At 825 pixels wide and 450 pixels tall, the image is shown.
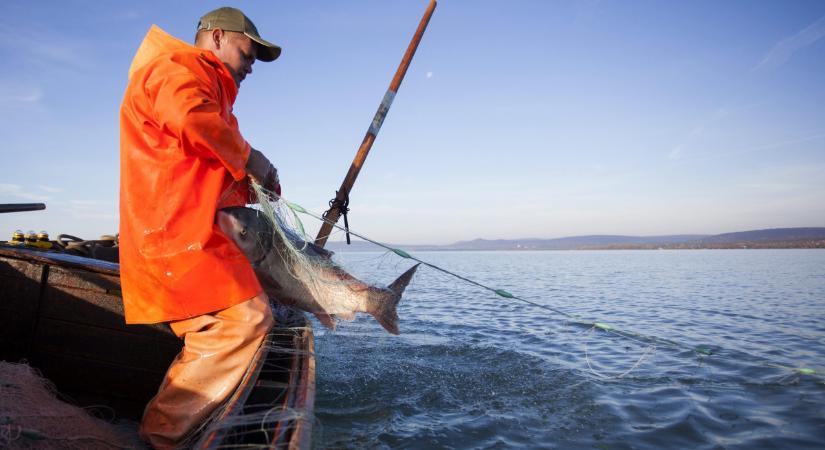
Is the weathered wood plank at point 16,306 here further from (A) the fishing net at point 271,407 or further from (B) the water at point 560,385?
(B) the water at point 560,385

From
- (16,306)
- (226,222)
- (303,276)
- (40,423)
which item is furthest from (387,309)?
(16,306)

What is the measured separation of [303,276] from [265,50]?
6.86 feet

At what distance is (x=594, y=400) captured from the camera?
18.9 ft

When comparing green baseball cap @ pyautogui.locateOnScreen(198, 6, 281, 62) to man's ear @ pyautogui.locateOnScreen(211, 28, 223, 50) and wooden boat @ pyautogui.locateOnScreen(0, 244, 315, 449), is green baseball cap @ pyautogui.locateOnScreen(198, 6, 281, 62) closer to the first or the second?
man's ear @ pyautogui.locateOnScreen(211, 28, 223, 50)

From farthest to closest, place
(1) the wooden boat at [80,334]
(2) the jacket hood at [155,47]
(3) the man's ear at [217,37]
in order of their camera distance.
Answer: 1. (1) the wooden boat at [80,334]
2. (3) the man's ear at [217,37]
3. (2) the jacket hood at [155,47]

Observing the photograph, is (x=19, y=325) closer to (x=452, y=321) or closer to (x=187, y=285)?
(x=187, y=285)

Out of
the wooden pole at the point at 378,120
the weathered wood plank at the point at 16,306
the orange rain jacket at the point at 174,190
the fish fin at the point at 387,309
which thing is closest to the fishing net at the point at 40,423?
the orange rain jacket at the point at 174,190

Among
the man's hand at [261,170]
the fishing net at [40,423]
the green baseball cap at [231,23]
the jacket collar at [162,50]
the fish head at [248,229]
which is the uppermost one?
the green baseball cap at [231,23]

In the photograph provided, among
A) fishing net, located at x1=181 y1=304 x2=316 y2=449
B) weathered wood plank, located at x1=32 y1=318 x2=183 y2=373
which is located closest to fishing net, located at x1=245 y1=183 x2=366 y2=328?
fishing net, located at x1=181 y1=304 x2=316 y2=449

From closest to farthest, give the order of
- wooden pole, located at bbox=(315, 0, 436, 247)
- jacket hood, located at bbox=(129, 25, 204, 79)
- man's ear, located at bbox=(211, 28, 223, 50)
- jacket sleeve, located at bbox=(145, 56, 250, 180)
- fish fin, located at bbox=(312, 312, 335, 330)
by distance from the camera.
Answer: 1. jacket sleeve, located at bbox=(145, 56, 250, 180)
2. jacket hood, located at bbox=(129, 25, 204, 79)
3. man's ear, located at bbox=(211, 28, 223, 50)
4. fish fin, located at bbox=(312, 312, 335, 330)
5. wooden pole, located at bbox=(315, 0, 436, 247)

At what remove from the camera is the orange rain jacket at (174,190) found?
2.77 meters

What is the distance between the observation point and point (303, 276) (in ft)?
13.5

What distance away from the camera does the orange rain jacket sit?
2.77 m

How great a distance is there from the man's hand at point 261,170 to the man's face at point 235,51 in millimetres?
700
